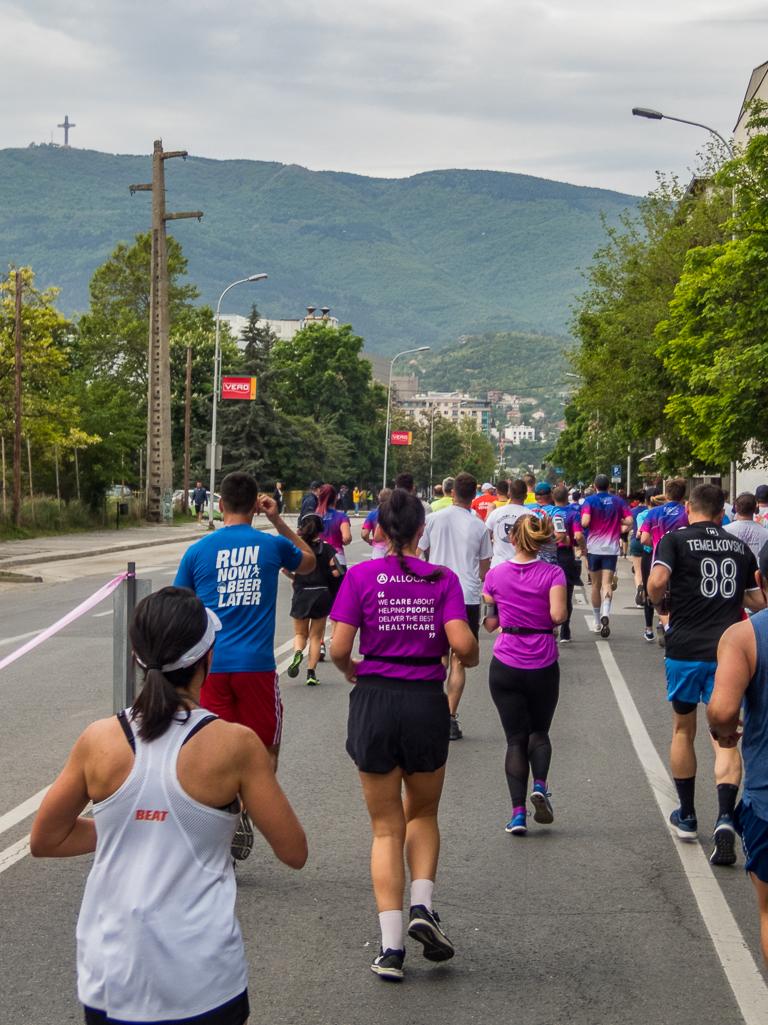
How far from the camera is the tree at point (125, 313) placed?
8419cm

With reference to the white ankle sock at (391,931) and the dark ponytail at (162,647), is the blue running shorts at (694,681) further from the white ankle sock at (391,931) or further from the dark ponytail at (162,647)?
the dark ponytail at (162,647)

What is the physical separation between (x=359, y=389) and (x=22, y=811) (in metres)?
89.3

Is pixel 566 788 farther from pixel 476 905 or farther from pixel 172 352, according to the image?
pixel 172 352

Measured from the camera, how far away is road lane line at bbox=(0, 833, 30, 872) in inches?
221

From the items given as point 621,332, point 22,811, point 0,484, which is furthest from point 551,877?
point 0,484

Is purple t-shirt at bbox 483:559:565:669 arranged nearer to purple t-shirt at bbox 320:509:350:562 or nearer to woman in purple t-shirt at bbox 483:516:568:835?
woman in purple t-shirt at bbox 483:516:568:835

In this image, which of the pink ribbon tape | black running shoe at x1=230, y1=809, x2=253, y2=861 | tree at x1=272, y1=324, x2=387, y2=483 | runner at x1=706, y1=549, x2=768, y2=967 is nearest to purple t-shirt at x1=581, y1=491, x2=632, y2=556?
the pink ribbon tape

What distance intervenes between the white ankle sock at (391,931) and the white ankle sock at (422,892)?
0.17 m

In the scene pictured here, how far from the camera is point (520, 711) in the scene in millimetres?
6254

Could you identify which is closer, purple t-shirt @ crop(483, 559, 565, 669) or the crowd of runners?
the crowd of runners

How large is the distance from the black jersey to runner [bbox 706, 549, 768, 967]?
105 inches

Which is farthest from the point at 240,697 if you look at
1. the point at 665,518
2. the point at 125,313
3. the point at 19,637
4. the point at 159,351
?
the point at 125,313

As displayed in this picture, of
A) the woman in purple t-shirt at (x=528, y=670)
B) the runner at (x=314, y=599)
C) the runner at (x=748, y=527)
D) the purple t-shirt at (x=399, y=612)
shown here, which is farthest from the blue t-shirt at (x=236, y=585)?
the runner at (x=748, y=527)

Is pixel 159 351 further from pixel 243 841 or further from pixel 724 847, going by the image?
pixel 243 841
